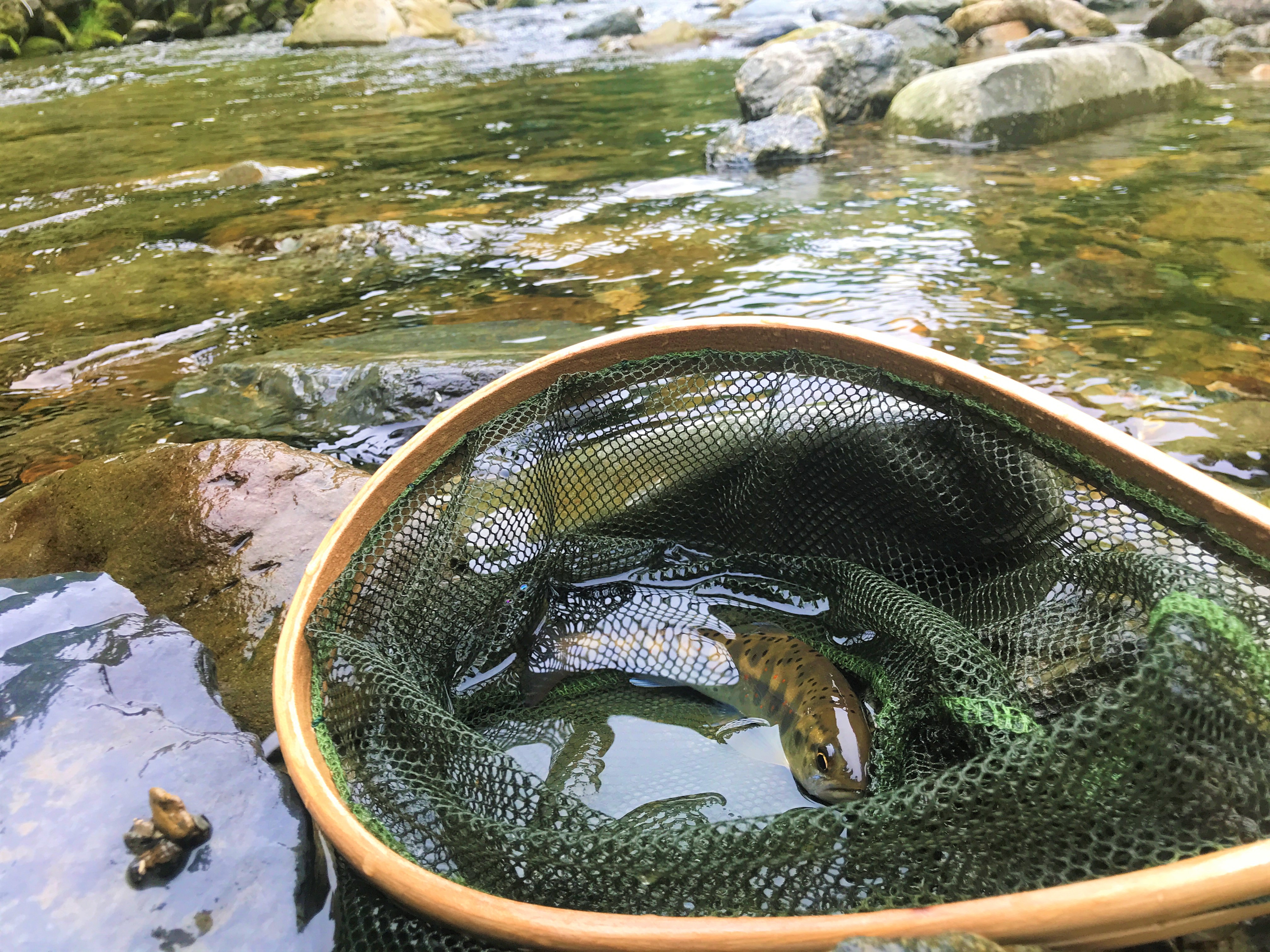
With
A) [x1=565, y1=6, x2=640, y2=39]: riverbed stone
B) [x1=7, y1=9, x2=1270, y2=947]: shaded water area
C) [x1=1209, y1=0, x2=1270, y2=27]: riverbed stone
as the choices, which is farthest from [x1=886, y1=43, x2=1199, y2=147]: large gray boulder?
[x1=565, y1=6, x2=640, y2=39]: riverbed stone

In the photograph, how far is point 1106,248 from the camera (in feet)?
18.2

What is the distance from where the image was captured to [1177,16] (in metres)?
14.6

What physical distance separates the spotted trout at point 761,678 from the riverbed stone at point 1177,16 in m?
17.4

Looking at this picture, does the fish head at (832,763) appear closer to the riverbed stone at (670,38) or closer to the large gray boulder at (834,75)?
the large gray boulder at (834,75)

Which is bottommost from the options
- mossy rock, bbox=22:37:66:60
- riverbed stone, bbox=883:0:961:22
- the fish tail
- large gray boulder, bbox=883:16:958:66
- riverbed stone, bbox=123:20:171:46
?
the fish tail

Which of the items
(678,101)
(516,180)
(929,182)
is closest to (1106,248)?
(929,182)

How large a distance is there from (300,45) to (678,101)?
38.3 ft

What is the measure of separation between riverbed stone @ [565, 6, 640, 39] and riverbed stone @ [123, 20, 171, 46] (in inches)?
434

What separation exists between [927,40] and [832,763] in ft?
45.3

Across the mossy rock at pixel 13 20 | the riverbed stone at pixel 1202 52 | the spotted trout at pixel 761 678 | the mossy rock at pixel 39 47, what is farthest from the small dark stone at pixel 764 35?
the spotted trout at pixel 761 678

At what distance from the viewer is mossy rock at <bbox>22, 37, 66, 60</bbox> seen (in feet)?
63.4

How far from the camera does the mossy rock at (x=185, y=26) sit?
21547 millimetres

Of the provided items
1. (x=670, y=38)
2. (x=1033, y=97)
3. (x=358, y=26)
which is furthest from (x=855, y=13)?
(x=1033, y=97)

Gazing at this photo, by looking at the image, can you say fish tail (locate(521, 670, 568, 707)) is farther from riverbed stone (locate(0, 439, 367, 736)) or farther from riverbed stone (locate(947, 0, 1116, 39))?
riverbed stone (locate(947, 0, 1116, 39))
